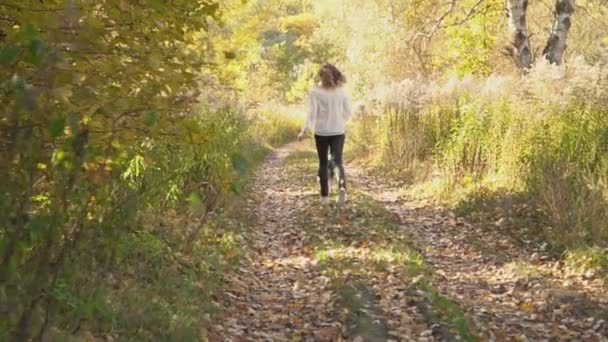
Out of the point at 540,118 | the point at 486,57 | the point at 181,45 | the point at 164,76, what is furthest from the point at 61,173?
the point at 486,57

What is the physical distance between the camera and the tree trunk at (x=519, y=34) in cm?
1247

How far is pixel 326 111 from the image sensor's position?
9375 millimetres

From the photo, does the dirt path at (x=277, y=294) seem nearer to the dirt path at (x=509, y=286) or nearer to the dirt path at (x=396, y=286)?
the dirt path at (x=396, y=286)

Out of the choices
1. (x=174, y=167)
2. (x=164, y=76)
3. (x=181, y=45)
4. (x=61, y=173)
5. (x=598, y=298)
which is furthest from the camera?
(x=174, y=167)

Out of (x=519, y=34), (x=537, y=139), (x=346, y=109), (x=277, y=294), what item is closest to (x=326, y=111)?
(x=346, y=109)

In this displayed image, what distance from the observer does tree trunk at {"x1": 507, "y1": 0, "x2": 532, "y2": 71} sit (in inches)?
→ 491

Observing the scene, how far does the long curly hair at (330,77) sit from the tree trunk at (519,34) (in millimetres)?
4666

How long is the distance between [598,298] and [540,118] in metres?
3.79

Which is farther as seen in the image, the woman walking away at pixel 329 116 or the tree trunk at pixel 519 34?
the tree trunk at pixel 519 34

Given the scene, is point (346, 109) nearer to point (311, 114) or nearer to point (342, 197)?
point (311, 114)

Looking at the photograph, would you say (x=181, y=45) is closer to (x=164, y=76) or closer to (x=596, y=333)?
(x=164, y=76)

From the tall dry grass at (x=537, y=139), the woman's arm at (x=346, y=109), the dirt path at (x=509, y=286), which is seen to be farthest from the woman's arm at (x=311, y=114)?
the tall dry grass at (x=537, y=139)

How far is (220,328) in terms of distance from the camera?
504 centimetres

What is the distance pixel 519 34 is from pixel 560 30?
2.40 feet
